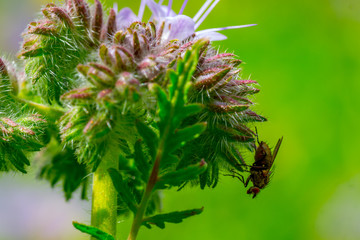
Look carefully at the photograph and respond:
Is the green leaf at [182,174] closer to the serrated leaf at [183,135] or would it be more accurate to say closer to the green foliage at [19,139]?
the serrated leaf at [183,135]

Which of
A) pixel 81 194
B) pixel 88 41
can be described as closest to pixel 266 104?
pixel 81 194

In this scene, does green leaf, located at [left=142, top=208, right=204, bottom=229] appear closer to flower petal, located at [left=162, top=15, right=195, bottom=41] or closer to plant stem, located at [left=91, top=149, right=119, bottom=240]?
plant stem, located at [left=91, top=149, right=119, bottom=240]

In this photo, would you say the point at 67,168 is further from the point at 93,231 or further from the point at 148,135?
the point at 148,135

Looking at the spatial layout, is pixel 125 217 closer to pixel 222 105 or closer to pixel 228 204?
pixel 222 105

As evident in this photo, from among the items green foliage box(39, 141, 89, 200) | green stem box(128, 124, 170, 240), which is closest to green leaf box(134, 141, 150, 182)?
green stem box(128, 124, 170, 240)

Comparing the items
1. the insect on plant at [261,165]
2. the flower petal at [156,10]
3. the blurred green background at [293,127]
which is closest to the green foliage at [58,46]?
A: the flower petal at [156,10]
